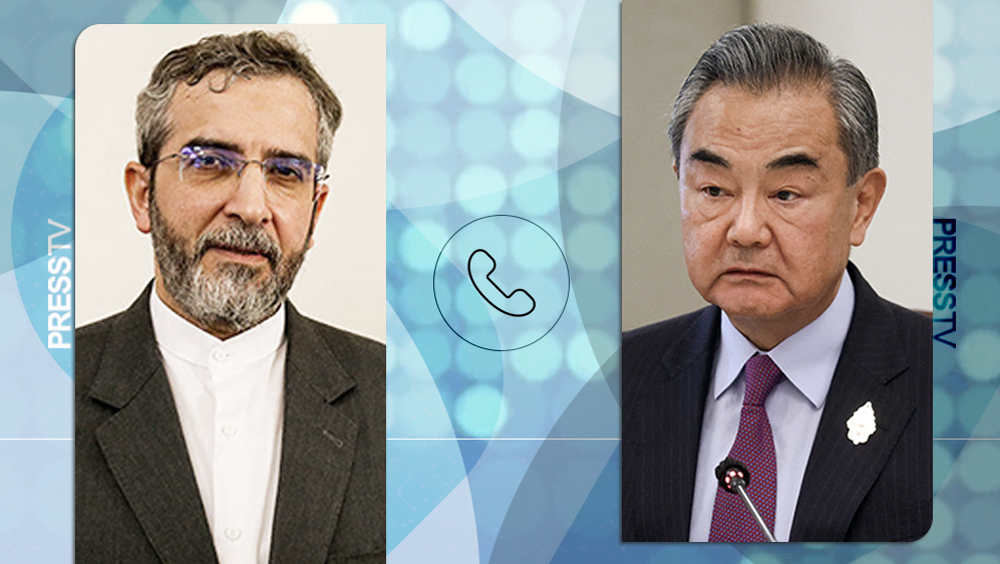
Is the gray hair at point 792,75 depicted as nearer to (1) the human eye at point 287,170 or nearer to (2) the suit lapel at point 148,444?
(1) the human eye at point 287,170

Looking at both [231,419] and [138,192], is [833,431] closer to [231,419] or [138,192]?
[231,419]

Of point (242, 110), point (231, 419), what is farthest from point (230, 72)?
point (231, 419)

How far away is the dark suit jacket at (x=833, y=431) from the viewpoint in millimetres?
2025

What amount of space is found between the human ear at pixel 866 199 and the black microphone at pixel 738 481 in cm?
56

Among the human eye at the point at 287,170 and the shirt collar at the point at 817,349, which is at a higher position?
the human eye at the point at 287,170

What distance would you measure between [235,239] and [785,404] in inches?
50.9

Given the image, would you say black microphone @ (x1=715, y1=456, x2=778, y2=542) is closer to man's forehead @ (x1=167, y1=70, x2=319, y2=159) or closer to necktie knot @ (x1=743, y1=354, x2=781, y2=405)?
necktie knot @ (x1=743, y1=354, x2=781, y2=405)

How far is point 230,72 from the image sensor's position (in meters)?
2.04

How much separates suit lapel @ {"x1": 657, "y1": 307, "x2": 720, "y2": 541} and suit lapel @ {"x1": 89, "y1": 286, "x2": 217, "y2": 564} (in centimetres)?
105

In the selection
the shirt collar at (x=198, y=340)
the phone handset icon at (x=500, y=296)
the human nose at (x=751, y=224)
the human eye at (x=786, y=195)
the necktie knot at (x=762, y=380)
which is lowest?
the necktie knot at (x=762, y=380)

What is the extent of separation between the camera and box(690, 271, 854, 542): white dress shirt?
6.64ft

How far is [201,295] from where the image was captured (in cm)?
204

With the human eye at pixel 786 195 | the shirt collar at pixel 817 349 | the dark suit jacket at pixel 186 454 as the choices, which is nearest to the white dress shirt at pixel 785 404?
the shirt collar at pixel 817 349

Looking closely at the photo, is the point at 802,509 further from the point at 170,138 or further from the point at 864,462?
the point at 170,138
